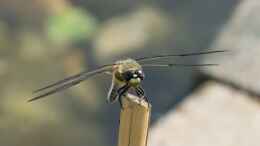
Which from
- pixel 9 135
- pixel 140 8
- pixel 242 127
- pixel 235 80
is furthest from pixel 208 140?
pixel 140 8

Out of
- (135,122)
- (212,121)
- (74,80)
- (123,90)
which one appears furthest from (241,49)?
(135,122)

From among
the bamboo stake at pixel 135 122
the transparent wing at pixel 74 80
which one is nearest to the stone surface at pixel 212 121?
the transparent wing at pixel 74 80

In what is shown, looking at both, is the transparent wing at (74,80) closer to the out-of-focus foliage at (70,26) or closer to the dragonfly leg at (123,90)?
the dragonfly leg at (123,90)

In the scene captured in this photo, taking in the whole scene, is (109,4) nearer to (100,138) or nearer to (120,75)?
(100,138)

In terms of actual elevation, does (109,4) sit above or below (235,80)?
above

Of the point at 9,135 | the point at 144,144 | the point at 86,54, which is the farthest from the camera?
the point at 86,54

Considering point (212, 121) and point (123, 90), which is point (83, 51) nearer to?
point (212, 121)
